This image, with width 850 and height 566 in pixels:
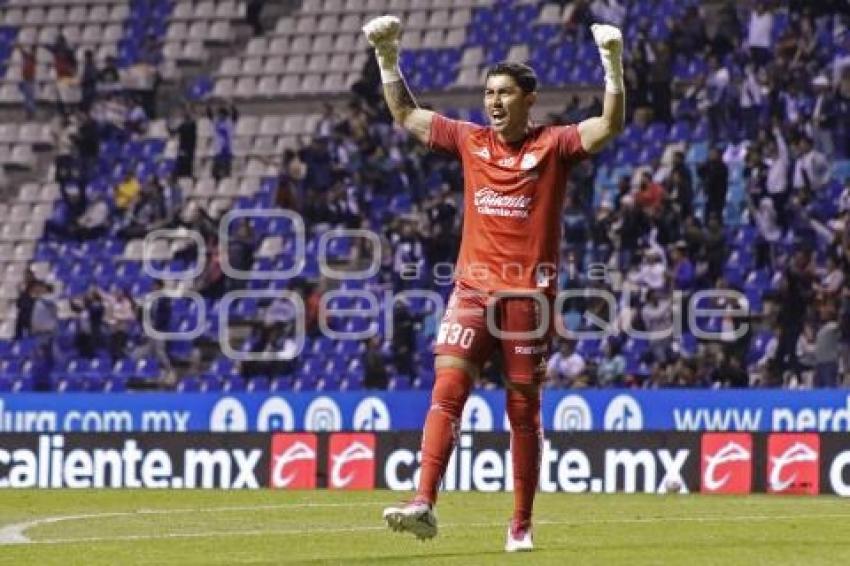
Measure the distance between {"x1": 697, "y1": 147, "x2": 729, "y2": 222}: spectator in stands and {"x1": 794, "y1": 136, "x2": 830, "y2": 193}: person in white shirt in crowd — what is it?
97 centimetres

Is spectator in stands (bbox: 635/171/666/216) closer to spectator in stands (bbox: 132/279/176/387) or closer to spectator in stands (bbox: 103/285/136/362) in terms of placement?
spectator in stands (bbox: 132/279/176/387)

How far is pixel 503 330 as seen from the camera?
11.2 metres

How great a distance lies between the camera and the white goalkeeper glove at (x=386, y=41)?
1162 cm

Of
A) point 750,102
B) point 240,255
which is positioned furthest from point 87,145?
point 750,102

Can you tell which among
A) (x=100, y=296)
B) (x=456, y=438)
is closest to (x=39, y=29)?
(x=100, y=296)

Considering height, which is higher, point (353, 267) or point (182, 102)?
point (182, 102)

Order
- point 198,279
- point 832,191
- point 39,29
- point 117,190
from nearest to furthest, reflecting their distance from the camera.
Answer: point 832,191
point 198,279
point 117,190
point 39,29

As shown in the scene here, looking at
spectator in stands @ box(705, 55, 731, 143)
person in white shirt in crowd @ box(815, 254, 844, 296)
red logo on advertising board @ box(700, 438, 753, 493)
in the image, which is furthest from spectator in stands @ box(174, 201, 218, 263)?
red logo on advertising board @ box(700, 438, 753, 493)

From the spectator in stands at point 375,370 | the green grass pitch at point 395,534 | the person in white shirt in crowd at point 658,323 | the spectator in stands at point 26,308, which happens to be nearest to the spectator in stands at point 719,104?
the person in white shirt in crowd at point 658,323

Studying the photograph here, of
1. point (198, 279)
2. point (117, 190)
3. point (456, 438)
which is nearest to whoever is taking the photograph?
point (456, 438)

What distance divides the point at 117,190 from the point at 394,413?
33.4 ft

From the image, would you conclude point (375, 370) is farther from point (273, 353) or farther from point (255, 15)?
point (255, 15)

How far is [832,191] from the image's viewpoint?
91.3 ft

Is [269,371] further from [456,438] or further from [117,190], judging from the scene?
[456,438]
